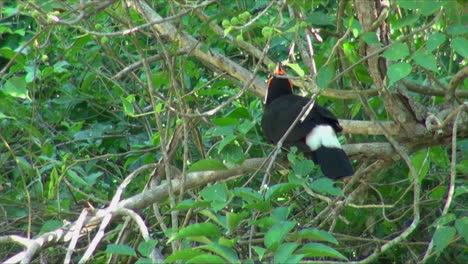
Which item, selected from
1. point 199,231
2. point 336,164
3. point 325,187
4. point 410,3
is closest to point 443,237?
point 325,187

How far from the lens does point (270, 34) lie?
125 inches

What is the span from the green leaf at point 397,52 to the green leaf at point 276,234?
2.34ft

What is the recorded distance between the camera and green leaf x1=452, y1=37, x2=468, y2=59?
2971 millimetres

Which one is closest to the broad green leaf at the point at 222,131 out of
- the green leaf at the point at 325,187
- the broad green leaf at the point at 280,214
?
the green leaf at the point at 325,187

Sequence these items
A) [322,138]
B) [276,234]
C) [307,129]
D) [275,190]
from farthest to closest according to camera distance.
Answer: [307,129], [322,138], [275,190], [276,234]

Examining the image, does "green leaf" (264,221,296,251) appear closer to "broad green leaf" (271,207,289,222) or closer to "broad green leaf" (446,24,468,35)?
"broad green leaf" (271,207,289,222)

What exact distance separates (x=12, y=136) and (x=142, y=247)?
2816 mm

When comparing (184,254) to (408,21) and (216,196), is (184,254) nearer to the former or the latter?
(216,196)

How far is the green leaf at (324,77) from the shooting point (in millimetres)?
3371

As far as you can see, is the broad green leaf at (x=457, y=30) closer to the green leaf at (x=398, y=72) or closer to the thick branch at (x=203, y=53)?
the green leaf at (x=398, y=72)

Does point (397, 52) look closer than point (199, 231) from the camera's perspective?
No

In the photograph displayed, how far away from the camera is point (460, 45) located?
2994 mm

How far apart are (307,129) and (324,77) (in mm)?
1452

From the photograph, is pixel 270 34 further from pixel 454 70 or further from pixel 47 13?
pixel 454 70
